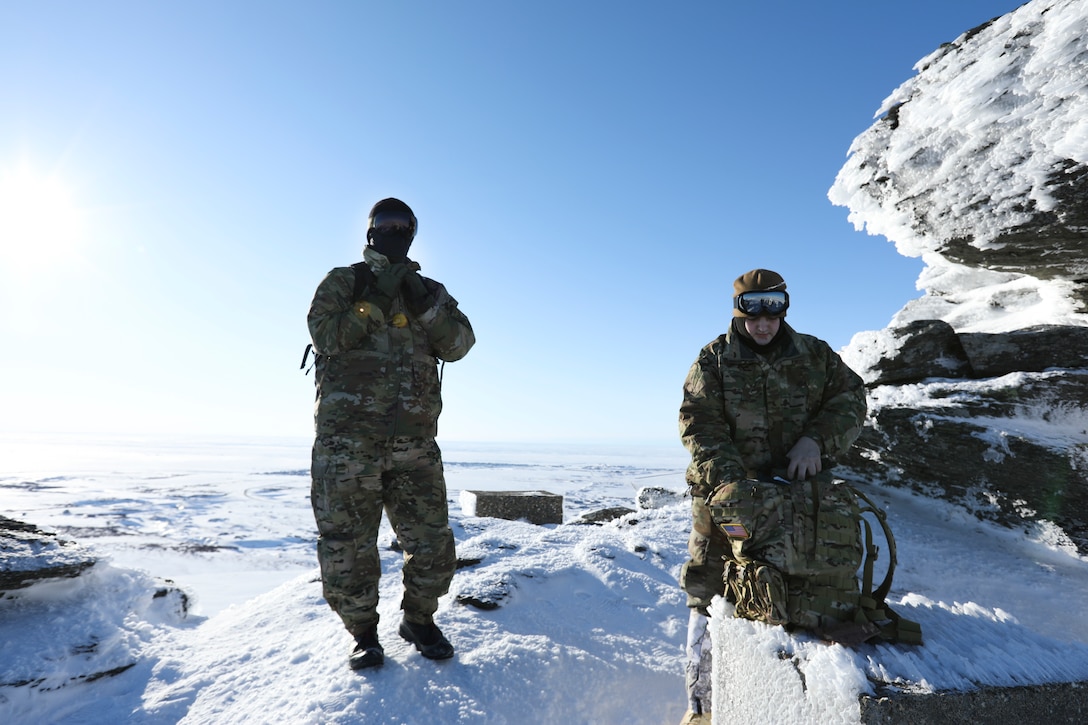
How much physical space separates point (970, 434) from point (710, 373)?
311cm

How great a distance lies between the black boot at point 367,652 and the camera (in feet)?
8.46

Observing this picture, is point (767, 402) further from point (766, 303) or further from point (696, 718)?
point (696, 718)

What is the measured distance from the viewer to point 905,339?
527 cm

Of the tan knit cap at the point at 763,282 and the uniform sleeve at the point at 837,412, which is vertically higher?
the tan knit cap at the point at 763,282

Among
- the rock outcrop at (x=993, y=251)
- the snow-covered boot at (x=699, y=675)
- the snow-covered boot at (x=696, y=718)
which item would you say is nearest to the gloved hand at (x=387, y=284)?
the snow-covered boot at (x=699, y=675)

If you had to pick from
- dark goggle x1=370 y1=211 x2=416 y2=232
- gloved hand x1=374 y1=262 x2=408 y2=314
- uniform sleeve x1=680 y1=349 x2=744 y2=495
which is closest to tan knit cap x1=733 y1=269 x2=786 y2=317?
uniform sleeve x1=680 y1=349 x2=744 y2=495

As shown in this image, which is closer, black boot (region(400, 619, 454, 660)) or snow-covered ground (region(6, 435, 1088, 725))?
snow-covered ground (region(6, 435, 1088, 725))

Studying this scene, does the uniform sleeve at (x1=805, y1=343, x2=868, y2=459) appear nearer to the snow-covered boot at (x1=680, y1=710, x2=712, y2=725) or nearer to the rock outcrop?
the snow-covered boot at (x1=680, y1=710, x2=712, y2=725)

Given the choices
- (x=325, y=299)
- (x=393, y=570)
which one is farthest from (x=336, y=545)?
(x=393, y=570)

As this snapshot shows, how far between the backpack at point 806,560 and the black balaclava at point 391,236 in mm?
2108

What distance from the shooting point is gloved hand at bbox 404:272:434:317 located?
9.41 ft

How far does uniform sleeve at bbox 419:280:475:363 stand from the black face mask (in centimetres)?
23

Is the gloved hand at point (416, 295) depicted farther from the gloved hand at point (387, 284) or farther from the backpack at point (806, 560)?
the backpack at point (806, 560)

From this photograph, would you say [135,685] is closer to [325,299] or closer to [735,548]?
[325,299]
